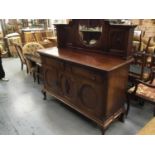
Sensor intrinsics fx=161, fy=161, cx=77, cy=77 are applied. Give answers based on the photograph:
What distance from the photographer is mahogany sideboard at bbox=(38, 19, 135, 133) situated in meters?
1.86

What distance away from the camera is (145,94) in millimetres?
2205

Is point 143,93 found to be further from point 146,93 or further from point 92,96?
point 92,96

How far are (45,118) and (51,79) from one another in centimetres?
62

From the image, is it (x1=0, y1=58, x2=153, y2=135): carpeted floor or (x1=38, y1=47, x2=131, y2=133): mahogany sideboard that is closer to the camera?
(x1=38, y1=47, x2=131, y2=133): mahogany sideboard

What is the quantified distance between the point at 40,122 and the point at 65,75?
2.65ft

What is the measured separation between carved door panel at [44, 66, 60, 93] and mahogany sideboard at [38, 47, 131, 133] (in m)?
0.02

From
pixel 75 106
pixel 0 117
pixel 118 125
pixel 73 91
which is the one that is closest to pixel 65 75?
pixel 73 91

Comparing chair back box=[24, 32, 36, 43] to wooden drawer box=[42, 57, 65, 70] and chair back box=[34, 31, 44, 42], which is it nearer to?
chair back box=[34, 31, 44, 42]

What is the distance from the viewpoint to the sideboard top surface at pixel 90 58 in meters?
1.80

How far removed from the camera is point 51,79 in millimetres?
2645

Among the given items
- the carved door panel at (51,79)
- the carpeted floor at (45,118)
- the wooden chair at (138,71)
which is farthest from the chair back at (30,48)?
the wooden chair at (138,71)

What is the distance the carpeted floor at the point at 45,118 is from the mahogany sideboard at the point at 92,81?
0.22 m

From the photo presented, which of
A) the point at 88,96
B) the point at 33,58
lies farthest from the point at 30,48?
the point at 88,96

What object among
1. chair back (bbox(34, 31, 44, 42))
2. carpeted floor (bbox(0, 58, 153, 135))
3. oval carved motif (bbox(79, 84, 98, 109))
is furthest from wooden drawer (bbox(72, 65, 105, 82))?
chair back (bbox(34, 31, 44, 42))
